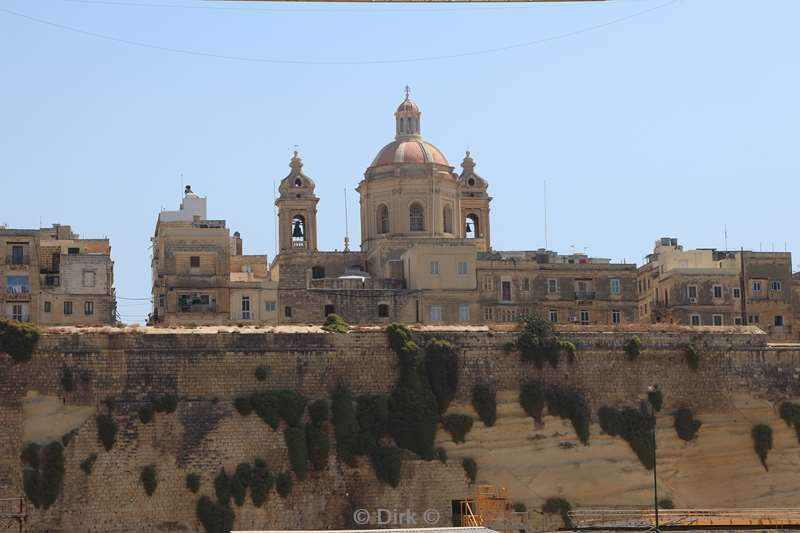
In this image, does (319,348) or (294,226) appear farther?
(294,226)

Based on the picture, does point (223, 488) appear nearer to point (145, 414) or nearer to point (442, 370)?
point (145, 414)

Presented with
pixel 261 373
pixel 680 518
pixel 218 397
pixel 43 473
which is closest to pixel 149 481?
pixel 43 473

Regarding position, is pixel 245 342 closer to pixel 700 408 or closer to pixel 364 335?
pixel 364 335

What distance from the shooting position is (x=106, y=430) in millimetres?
73125

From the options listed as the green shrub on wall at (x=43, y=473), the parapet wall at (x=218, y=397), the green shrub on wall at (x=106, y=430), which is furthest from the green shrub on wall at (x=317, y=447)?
the green shrub on wall at (x=43, y=473)

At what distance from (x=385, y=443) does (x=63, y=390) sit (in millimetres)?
11023

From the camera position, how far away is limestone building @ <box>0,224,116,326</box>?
85.0m

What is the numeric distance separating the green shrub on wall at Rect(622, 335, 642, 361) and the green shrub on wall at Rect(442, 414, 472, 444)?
22.5ft

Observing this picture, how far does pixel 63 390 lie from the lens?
7356cm

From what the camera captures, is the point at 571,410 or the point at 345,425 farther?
the point at 571,410

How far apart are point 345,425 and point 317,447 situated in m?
1.35

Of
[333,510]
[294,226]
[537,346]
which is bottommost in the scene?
[333,510]

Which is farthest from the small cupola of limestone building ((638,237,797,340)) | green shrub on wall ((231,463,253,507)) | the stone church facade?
green shrub on wall ((231,463,253,507))

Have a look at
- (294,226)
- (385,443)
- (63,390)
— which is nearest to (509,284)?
(294,226)
